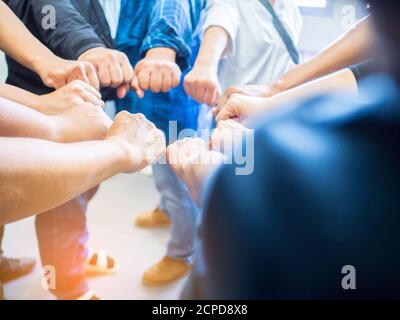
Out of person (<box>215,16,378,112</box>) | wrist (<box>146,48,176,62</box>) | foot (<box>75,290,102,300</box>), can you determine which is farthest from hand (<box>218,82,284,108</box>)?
foot (<box>75,290,102,300</box>)

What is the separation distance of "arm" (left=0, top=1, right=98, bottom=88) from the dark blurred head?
403 millimetres

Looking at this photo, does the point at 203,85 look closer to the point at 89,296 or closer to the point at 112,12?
the point at 112,12

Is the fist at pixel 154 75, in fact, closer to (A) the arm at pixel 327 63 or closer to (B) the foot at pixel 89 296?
(A) the arm at pixel 327 63

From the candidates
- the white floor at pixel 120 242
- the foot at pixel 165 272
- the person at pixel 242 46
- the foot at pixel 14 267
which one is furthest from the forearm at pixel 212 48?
the foot at pixel 14 267

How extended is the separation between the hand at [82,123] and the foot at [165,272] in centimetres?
22

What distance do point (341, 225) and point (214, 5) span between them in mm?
384

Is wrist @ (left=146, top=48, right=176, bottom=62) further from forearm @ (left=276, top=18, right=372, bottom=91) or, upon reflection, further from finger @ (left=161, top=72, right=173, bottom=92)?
forearm @ (left=276, top=18, right=372, bottom=91)

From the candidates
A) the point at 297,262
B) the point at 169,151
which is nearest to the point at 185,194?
the point at 169,151

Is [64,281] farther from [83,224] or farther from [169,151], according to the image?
[169,151]

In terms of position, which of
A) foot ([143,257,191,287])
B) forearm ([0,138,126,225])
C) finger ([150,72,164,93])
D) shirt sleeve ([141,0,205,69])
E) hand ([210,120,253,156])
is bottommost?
foot ([143,257,191,287])

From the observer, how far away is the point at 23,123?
462mm

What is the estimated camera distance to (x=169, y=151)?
57cm

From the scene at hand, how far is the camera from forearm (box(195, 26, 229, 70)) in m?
0.61
